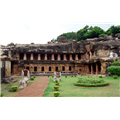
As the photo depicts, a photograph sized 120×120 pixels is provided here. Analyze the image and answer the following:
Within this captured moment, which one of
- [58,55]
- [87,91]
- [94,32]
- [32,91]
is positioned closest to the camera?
[87,91]

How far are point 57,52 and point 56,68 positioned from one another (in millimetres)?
5203

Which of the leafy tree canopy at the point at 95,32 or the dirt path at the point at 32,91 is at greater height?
the leafy tree canopy at the point at 95,32

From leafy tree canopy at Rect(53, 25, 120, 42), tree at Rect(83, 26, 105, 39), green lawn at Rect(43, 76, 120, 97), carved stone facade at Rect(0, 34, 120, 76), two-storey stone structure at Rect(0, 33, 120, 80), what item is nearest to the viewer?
green lawn at Rect(43, 76, 120, 97)

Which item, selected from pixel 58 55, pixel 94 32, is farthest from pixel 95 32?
pixel 58 55

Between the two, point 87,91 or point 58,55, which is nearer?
point 87,91

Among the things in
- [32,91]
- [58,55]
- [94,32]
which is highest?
[94,32]

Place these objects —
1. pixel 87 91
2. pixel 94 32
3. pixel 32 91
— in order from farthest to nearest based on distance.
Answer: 1. pixel 94 32
2. pixel 32 91
3. pixel 87 91

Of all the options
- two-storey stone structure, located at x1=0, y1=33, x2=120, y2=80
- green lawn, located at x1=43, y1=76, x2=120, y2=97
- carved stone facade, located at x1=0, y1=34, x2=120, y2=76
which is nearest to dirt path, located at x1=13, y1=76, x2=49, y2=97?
green lawn, located at x1=43, y1=76, x2=120, y2=97

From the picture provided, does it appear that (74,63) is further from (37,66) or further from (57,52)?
(37,66)

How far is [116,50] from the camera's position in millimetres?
30109

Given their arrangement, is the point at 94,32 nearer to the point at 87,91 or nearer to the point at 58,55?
the point at 58,55

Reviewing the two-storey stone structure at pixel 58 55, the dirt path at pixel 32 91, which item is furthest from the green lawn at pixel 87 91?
the two-storey stone structure at pixel 58 55

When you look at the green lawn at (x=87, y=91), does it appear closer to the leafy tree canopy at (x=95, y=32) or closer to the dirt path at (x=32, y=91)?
the dirt path at (x=32, y=91)

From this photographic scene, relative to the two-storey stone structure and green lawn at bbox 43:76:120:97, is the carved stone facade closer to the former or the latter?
the two-storey stone structure
